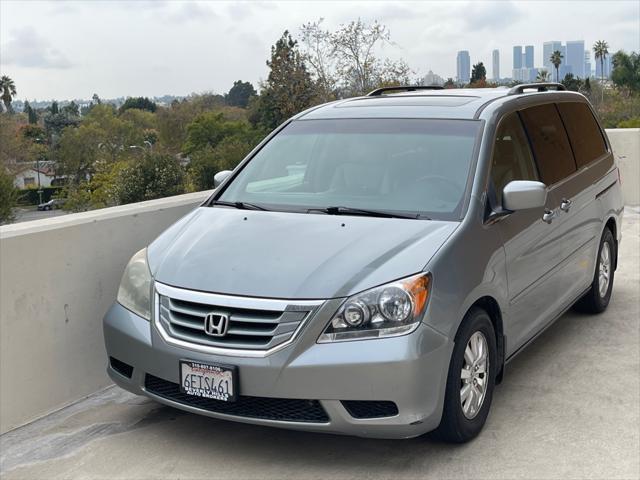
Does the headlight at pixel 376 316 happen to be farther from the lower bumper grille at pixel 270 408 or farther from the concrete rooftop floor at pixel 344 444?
the concrete rooftop floor at pixel 344 444

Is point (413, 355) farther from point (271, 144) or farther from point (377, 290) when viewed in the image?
point (271, 144)

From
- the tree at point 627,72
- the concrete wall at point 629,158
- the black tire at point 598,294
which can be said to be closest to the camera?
the black tire at point 598,294

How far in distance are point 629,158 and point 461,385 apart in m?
9.59

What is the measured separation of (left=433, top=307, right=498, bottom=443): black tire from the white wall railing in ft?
7.25

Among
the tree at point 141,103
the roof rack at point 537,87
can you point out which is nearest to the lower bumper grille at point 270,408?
the roof rack at point 537,87

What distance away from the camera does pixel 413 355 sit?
3436 millimetres

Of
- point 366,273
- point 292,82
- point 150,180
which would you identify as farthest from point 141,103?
point 366,273

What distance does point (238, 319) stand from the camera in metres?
3.58

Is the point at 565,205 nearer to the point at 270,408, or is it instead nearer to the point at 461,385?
the point at 461,385

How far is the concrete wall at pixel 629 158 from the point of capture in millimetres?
12273

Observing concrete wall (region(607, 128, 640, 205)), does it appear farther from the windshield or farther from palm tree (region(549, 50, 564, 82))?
palm tree (region(549, 50, 564, 82))

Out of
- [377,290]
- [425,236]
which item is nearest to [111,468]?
[377,290]

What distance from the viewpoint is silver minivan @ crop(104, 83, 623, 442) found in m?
3.49

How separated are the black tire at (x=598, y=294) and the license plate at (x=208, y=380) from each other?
353 centimetres
